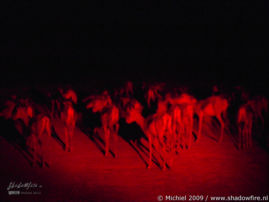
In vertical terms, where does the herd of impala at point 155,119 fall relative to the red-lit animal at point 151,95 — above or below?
below

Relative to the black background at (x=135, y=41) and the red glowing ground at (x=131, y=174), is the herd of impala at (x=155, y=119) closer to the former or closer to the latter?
the red glowing ground at (x=131, y=174)

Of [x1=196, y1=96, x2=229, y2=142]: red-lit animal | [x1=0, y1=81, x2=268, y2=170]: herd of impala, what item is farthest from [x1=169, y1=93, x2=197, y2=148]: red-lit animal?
[x1=196, y1=96, x2=229, y2=142]: red-lit animal

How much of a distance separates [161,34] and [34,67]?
1197 cm

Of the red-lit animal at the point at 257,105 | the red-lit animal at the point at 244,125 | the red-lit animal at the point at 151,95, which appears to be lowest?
the red-lit animal at the point at 244,125

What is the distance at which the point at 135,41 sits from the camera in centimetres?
2566

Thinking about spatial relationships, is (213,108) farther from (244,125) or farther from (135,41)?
(135,41)

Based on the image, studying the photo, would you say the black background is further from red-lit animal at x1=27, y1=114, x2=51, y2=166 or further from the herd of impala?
red-lit animal at x1=27, y1=114, x2=51, y2=166

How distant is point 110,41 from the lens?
25547 millimetres

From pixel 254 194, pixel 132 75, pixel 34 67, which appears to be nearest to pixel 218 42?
pixel 132 75

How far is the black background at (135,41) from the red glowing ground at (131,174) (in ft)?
24.5

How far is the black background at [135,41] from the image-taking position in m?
17.4

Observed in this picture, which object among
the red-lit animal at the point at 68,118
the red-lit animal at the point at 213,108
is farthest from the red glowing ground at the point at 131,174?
the red-lit animal at the point at 213,108

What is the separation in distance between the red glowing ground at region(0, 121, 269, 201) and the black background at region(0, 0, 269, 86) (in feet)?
24.5

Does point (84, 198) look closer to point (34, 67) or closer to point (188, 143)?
point (188, 143)
